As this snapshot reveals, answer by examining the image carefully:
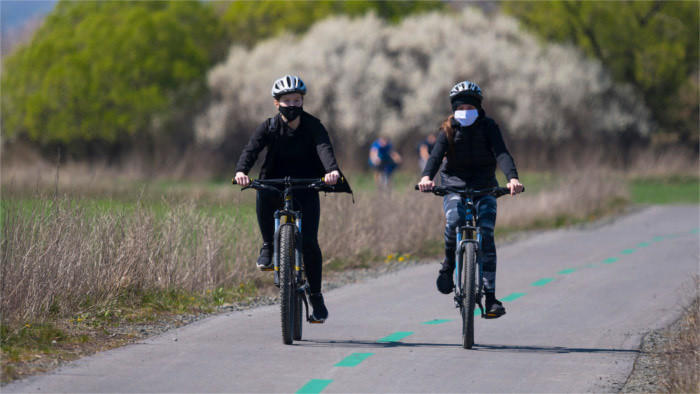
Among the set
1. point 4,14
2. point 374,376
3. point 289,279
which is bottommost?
point 374,376

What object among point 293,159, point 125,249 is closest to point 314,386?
point 293,159

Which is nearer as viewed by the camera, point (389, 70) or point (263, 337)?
point (263, 337)

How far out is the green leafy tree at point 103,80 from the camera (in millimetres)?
47688

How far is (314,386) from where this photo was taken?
7.43m

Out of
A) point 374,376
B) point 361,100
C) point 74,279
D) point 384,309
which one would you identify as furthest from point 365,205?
point 361,100

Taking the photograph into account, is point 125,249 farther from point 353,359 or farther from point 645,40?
point 645,40

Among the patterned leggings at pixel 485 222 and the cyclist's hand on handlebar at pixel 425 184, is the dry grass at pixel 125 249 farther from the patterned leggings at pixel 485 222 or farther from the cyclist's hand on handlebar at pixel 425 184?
the patterned leggings at pixel 485 222

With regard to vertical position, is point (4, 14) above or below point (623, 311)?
above

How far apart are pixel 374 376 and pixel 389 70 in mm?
43195

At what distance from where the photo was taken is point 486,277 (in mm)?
9242

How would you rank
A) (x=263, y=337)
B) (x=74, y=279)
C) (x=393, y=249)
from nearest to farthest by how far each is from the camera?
1. (x=263, y=337)
2. (x=74, y=279)
3. (x=393, y=249)

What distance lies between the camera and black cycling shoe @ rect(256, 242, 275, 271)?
9.21 meters

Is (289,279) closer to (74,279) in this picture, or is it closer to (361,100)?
(74,279)

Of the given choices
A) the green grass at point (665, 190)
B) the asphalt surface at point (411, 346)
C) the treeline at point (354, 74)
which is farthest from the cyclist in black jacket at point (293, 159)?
the treeline at point (354, 74)
